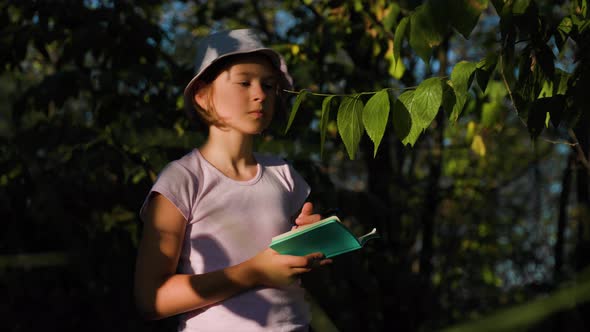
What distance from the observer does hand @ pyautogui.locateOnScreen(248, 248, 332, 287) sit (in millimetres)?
1647

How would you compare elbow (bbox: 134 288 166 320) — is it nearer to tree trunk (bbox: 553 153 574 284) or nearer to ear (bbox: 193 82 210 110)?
ear (bbox: 193 82 210 110)

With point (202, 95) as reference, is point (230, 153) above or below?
below

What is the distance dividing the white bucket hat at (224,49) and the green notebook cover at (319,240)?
61 centimetres

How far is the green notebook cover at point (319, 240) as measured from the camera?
157cm

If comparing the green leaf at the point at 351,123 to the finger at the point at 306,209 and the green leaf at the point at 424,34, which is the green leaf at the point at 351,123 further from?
the finger at the point at 306,209

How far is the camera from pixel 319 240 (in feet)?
5.35

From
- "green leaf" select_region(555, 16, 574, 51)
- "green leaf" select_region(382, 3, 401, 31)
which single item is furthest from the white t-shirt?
"green leaf" select_region(382, 3, 401, 31)

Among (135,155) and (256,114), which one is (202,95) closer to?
(256,114)

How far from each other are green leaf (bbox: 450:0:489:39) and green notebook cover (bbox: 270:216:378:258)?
1.56ft

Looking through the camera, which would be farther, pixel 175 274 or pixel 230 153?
pixel 230 153

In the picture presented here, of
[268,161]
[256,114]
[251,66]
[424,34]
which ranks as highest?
[424,34]

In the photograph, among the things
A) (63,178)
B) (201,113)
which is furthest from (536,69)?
(63,178)

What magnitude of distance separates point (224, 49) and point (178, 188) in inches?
17.3

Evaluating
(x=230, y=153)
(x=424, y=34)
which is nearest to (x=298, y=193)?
(x=230, y=153)
